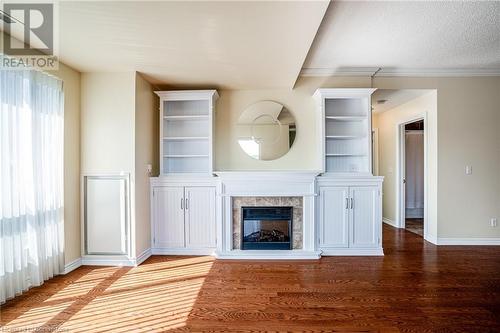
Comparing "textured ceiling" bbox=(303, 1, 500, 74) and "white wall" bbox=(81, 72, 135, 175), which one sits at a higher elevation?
"textured ceiling" bbox=(303, 1, 500, 74)

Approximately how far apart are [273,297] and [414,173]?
5655mm

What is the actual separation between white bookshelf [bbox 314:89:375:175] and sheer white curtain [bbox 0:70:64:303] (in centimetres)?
330

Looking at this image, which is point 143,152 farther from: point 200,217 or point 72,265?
point 72,265

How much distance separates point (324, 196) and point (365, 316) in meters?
1.64

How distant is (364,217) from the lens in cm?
347

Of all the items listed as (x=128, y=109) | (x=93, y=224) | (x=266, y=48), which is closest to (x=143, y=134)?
(x=128, y=109)

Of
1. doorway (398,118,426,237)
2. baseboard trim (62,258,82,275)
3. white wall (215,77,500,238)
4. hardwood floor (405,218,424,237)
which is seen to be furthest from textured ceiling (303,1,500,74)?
baseboard trim (62,258,82,275)

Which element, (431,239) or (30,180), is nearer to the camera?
(30,180)

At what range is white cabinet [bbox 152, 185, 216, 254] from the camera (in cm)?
354

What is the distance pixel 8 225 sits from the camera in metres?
2.22

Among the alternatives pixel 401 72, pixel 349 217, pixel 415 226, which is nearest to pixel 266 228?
pixel 349 217

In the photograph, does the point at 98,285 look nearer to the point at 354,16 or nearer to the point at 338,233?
the point at 338,233

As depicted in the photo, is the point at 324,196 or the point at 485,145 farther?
the point at 485,145

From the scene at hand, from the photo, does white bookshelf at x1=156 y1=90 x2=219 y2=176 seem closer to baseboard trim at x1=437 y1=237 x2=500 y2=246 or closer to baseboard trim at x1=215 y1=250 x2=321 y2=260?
baseboard trim at x1=215 y1=250 x2=321 y2=260
